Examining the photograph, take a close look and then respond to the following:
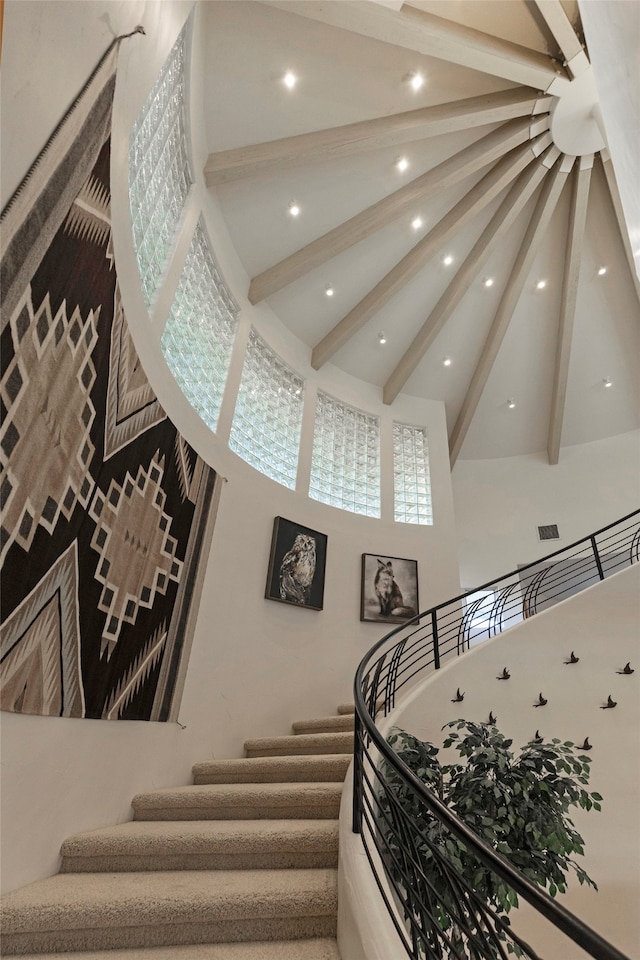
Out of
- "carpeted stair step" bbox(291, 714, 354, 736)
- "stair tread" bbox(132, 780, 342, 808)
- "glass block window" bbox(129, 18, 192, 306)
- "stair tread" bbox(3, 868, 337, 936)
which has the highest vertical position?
"glass block window" bbox(129, 18, 192, 306)

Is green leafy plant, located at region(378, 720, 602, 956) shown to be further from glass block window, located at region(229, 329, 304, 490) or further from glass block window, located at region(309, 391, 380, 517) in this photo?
glass block window, located at region(309, 391, 380, 517)

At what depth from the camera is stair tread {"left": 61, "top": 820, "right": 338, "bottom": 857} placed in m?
2.28

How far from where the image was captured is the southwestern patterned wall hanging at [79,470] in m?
2.07

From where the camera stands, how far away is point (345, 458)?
670 centimetres

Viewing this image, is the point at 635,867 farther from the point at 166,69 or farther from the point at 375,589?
the point at 166,69

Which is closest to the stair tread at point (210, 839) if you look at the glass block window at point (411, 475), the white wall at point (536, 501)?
the glass block window at point (411, 475)

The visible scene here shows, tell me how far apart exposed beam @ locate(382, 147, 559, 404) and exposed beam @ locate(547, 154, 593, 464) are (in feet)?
1.46

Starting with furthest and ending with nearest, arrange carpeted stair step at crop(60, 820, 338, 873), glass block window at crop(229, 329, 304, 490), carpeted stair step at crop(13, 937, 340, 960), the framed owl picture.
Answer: glass block window at crop(229, 329, 304, 490)
the framed owl picture
carpeted stair step at crop(60, 820, 338, 873)
carpeted stair step at crop(13, 937, 340, 960)

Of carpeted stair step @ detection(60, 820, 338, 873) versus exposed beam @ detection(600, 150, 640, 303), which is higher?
exposed beam @ detection(600, 150, 640, 303)

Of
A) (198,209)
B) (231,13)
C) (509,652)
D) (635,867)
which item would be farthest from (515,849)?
(231,13)

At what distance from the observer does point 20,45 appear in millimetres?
1819

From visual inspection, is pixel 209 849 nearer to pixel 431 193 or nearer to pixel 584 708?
pixel 584 708

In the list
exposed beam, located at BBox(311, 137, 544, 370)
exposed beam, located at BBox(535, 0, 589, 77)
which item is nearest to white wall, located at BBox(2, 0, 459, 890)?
exposed beam, located at BBox(311, 137, 544, 370)

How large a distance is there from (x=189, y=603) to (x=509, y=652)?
273 centimetres
